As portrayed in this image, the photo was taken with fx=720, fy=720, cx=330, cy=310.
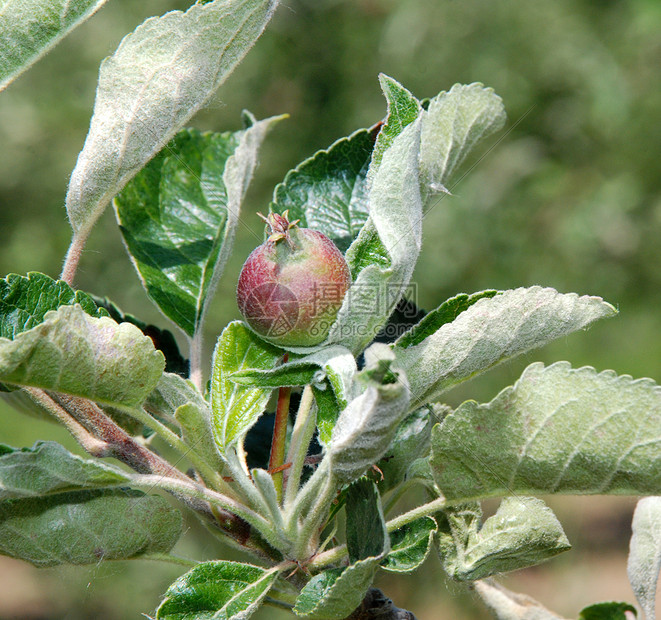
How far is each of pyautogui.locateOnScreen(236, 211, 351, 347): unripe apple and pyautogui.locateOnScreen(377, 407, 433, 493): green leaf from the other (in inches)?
6.9

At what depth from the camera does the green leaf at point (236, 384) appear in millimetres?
631

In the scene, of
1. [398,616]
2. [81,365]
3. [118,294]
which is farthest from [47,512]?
[118,294]

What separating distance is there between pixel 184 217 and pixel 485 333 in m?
0.51

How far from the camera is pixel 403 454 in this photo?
73 centimetres

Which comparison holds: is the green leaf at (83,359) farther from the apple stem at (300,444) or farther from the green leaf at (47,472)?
the apple stem at (300,444)

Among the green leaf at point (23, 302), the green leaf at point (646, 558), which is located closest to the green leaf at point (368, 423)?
the green leaf at point (23, 302)

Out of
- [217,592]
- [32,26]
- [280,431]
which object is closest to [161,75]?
[32,26]

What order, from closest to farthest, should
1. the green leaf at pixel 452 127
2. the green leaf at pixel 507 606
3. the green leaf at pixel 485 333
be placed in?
the green leaf at pixel 485 333
the green leaf at pixel 452 127
the green leaf at pixel 507 606

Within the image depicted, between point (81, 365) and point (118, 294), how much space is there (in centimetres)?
250

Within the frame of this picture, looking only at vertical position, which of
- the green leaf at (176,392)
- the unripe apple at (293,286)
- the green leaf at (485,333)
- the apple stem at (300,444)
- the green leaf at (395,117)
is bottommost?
the apple stem at (300,444)

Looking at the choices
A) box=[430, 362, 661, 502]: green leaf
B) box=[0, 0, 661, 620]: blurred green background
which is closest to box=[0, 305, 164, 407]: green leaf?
box=[430, 362, 661, 502]: green leaf

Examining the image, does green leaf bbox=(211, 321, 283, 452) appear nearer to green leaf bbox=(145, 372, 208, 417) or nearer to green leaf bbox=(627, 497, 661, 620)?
green leaf bbox=(145, 372, 208, 417)

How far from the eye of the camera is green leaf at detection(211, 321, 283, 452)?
631mm

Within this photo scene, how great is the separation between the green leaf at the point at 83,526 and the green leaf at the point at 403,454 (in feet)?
0.69
